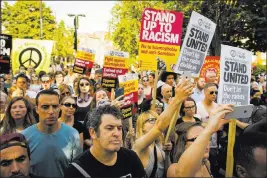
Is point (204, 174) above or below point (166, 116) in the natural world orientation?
below

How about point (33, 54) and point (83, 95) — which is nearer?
point (83, 95)

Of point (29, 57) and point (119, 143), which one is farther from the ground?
point (29, 57)

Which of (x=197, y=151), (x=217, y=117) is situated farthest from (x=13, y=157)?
(x=217, y=117)

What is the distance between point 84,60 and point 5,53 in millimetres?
3572

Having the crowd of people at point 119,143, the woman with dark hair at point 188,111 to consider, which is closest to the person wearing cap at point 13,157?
the crowd of people at point 119,143

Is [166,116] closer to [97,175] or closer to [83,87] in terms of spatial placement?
[97,175]

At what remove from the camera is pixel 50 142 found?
13.1 ft

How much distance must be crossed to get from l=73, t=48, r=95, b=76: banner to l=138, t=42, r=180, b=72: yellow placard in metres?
4.79

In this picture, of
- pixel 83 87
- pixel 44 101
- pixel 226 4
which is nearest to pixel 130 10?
pixel 226 4

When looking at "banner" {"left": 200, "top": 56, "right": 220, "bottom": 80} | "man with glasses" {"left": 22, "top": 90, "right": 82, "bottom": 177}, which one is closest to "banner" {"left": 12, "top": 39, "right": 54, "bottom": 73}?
"banner" {"left": 200, "top": 56, "right": 220, "bottom": 80}

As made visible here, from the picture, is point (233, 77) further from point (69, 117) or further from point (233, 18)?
point (233, 18)

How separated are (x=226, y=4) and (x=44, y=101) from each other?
2201 cm

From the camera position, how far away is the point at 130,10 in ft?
131

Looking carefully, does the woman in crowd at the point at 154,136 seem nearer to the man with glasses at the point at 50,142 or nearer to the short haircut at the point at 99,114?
the short haircut at the point at 99,114
